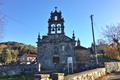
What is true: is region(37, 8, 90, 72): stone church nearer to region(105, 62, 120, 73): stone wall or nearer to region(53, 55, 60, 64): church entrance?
region(53, 55, 60, 64): church entrance

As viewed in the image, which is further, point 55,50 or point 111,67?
point 55,50

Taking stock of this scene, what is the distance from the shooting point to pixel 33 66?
1861 inches

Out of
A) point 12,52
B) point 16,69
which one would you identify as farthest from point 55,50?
point 12,52

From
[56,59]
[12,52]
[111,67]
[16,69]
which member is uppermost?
[12,52]

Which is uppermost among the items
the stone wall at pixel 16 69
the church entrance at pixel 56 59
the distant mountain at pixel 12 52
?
the distant mountain at pixel 12 52

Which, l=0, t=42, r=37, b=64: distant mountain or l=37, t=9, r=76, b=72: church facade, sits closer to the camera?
l=37, t=9, r=76, b=72: church facade

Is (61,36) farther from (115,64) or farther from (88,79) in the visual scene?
(88,79)

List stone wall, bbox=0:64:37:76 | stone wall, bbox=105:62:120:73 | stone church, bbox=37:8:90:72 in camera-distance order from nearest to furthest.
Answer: stone wall, bbox=105:62:120:73
stone wall, bbox=0:64:37:76
stone church, bbox=37:8:90:72

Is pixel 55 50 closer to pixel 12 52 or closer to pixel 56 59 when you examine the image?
pixel 56 59

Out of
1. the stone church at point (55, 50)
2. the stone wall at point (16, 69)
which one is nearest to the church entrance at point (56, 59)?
the stone church at point (55, 50)

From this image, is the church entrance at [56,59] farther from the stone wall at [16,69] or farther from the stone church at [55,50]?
the stone wall at [16,69]

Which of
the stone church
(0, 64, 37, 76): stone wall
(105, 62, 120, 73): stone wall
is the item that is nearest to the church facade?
the stone church

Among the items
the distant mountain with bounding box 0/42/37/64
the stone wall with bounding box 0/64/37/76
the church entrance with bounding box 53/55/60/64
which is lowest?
the stone wall with bounding box 0/64/37/76

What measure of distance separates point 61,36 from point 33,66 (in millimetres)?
11946
